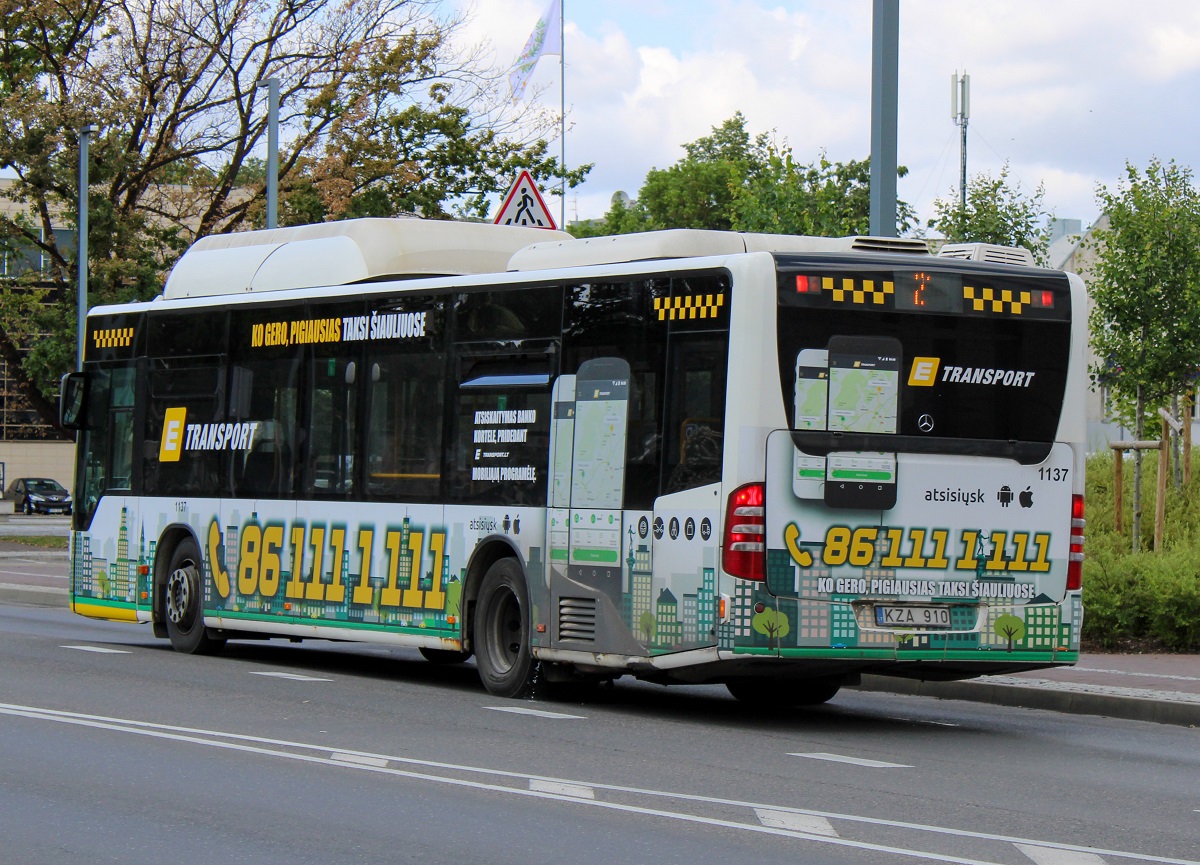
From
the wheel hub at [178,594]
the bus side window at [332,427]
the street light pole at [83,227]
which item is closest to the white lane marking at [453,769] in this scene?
the bus side window at [332,427]

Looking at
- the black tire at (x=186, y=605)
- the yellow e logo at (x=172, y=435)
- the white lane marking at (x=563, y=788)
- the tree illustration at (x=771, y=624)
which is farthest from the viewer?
the yellow e logo at (x=172, y=435)

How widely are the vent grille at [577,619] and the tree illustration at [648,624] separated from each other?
0.53m

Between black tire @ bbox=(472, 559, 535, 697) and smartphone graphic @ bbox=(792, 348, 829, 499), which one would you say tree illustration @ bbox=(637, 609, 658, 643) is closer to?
smartphone graphic @ bbox=(792, 348, 829, 499)

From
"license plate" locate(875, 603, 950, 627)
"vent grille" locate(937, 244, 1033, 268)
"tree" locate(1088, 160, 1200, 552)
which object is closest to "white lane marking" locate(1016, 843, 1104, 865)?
"license plate" locate(875, 603, 950, 627)

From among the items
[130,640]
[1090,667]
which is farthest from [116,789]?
[130,640]

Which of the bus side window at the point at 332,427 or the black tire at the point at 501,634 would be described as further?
the bus side window at the point at 332,427

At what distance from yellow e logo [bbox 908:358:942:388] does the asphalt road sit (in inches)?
87.6

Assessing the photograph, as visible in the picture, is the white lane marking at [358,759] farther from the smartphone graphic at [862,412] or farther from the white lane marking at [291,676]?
the white lane marking at [291,676]

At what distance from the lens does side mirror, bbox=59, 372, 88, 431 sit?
17734mm

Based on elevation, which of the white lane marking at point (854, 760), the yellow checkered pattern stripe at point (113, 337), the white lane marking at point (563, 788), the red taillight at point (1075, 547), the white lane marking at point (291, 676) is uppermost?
the yellow checkered pattern stripe at point (113, 337)

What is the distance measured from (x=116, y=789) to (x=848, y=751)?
167 inches

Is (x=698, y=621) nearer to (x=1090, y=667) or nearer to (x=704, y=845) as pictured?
(x=704, y=845)

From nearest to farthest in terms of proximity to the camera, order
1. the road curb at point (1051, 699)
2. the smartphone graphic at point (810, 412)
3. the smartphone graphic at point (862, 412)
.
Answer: the smartphone graphic at point (810, 412), the smartphone graphic at point (862, 412), the road curb at point (1051, 699)

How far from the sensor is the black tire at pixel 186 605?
16234 mm
